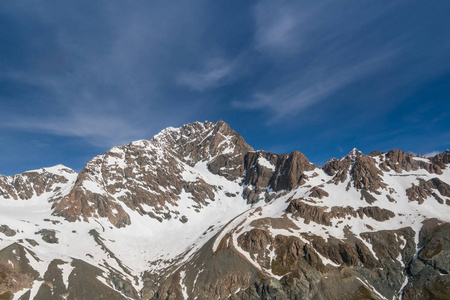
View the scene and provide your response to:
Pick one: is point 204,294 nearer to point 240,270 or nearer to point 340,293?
point 240,270

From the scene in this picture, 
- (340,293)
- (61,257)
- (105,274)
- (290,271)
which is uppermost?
(61,257)

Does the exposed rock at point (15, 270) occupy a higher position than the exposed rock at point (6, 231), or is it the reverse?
the exposed rock at point (6, 231)

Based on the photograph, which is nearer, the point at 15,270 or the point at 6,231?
the point at 15,270

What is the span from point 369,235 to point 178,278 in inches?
5087

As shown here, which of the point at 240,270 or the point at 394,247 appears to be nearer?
the point at 240,270

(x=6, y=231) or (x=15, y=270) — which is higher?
(x=6, y=231)

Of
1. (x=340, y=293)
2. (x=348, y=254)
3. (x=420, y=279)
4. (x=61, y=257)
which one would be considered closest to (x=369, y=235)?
(x=348, y=254)

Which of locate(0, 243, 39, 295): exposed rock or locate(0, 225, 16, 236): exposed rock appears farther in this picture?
locate(0, 225, 16, 236): exposed rock

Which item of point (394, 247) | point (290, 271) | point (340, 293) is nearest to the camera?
point (340, 293)

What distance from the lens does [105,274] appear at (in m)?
180

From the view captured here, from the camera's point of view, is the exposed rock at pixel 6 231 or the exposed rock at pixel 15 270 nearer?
the exposed rock at pixel 15 270

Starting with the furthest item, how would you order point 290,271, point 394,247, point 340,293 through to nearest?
point 394,247 → point 290,271 → point 340,293

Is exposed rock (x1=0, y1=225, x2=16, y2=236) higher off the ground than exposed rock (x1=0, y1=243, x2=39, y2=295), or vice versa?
exposed rock (x1=0, y1=225, x2=16, y2=236)

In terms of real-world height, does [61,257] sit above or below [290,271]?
above
